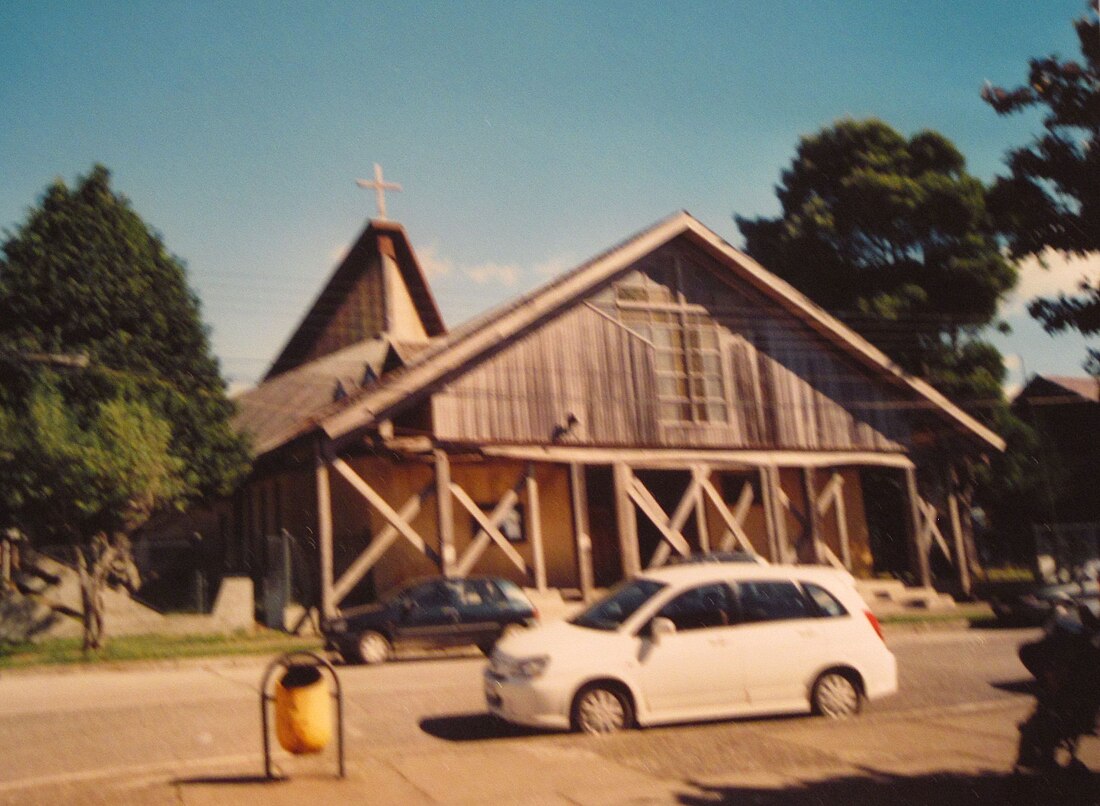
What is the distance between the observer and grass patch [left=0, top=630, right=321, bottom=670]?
1609 centimetres

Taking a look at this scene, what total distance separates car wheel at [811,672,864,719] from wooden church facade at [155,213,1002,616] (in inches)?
423

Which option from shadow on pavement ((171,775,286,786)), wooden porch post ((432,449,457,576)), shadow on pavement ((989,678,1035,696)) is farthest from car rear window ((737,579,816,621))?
wooden porch post ((432,449,457,576))

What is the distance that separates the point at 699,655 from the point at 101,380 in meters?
14.3

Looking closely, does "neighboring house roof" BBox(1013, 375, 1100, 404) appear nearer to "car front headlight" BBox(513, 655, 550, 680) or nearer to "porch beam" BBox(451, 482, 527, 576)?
"porch beam" BBox(451, 482, 527, 576)

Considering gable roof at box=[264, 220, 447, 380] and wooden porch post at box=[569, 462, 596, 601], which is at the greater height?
gable roof at box=[264, 220, 447, 380]

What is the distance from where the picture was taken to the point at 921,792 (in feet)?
24.9

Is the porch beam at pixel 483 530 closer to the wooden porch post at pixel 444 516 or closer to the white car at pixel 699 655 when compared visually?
the wooden porch post at pixel 444 516

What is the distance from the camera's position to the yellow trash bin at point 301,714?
7.83 m

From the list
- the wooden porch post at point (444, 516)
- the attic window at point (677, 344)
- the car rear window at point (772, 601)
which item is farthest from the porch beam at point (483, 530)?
the car rear window at point (772, 601)

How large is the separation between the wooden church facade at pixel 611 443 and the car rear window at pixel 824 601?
1054 centimetres

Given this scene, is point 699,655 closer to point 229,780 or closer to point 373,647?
point 229,780

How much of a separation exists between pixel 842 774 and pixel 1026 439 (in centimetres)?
2412

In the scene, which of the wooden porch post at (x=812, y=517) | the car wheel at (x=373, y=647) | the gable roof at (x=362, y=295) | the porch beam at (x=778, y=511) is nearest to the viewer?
the car wheel at (x=373, y=647)

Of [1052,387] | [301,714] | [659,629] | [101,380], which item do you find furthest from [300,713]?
[1052,387]
